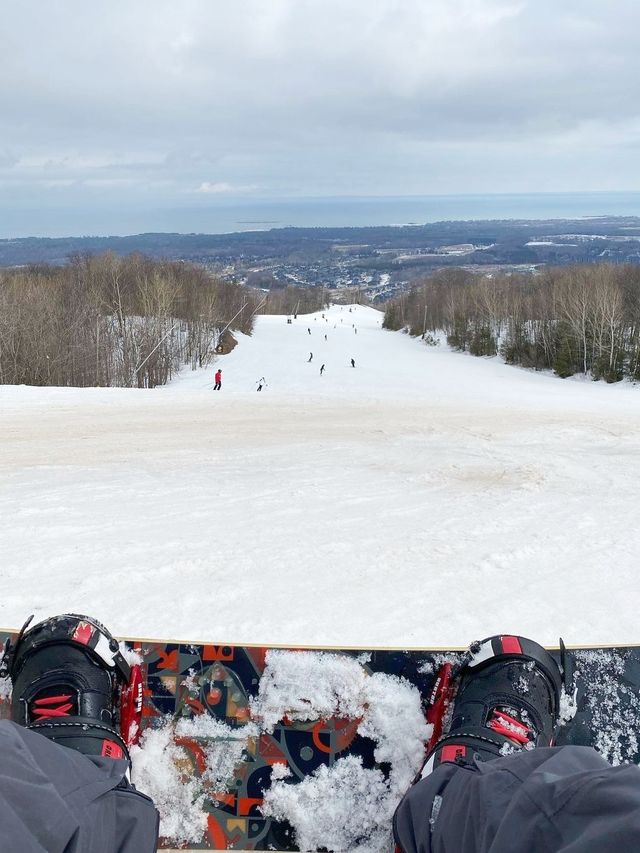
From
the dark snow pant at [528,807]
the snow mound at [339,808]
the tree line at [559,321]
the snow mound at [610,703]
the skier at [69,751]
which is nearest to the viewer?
the dark snow pant at [528,807]

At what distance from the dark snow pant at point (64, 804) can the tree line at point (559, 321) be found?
126ft

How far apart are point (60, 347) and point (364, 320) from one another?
78.6 m

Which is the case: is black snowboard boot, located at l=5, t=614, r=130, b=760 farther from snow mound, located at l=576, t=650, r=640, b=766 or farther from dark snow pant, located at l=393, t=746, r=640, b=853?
snow mound, located at l=576, t=650, r=640, b=766

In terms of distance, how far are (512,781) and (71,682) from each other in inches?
73.2

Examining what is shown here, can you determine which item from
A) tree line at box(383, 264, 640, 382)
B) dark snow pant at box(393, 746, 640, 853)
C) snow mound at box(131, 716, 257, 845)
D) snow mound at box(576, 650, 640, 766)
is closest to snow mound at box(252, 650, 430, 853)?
snow mound at box(131, 716, 257, 845)

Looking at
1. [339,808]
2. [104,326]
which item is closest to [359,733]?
[339,808]

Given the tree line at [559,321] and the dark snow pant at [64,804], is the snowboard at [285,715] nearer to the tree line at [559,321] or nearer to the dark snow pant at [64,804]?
the dark snow pant at [64,804]

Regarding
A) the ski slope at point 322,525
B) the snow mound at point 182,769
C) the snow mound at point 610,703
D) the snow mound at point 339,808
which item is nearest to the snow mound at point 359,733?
the snow mound at point 339,808

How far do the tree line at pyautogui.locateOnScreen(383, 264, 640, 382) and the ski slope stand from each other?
99.2ft

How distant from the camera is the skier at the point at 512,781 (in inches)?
56.4

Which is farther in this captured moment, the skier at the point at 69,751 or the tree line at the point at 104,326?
the tree line at the point at 104,326

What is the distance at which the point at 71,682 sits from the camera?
2.58 metres

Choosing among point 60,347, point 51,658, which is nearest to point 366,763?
point 51,658

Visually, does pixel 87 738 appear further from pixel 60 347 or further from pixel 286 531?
pixel 60 347
